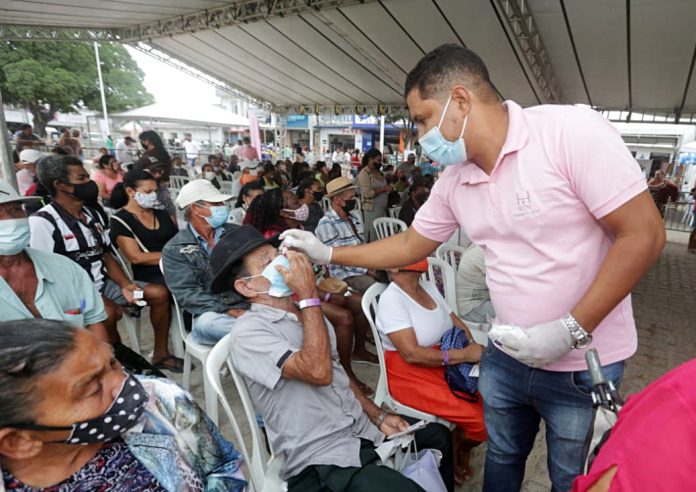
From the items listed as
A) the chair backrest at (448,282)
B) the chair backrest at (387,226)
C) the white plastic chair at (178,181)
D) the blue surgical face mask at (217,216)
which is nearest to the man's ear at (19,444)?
the blue surgical face mask at (217,216)

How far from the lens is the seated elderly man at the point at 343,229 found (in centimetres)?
359

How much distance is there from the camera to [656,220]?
3.27ft

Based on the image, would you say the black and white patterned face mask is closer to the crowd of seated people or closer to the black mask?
the crowd of seated people

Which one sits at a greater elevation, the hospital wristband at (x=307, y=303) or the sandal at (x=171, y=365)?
the hospital wristband at (x=307, y=303)

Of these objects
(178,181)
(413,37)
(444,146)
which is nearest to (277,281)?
(444,146)

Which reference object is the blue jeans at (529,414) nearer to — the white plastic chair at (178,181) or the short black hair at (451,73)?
the short black hair at (451,73)

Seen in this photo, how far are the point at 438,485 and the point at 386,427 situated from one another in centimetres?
31

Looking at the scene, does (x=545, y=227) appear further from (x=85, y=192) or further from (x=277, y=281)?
(x=85, y=192)

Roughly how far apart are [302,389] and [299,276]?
45 centimetres

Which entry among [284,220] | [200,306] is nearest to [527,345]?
[200,306]

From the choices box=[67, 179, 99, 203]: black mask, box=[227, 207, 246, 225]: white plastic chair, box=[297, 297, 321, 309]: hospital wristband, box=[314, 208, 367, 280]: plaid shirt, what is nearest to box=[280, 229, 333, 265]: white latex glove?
box=[297, 297, 321, 309]: hospital wristband

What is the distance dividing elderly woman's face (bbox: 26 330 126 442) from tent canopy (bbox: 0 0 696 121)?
18.6 ft

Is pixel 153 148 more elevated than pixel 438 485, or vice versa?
pixel 153 148

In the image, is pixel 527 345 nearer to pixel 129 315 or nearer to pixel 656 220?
pixel 656 220
